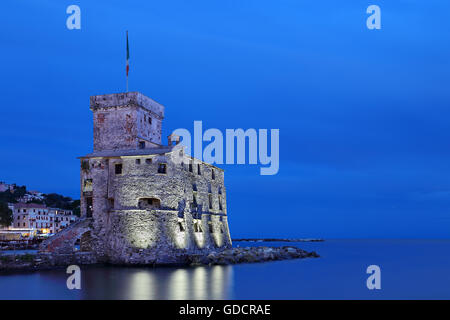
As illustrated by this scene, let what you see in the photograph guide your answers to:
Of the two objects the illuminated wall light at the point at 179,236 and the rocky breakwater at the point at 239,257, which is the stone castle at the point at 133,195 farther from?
the rocky breakwater at the point at 239,257

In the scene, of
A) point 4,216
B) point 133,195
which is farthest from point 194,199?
point 4,216

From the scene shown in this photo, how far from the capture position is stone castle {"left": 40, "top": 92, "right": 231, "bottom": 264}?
4109 centimetres

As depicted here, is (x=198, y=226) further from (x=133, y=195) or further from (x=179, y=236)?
(x=133, y=195)

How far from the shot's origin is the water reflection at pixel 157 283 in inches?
1052

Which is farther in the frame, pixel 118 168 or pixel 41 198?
pixel 41 198

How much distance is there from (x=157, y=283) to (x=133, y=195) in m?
12.6

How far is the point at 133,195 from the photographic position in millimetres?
41750

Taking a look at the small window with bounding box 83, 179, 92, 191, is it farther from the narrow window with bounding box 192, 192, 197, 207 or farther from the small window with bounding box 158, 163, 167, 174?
the narrow window with bounding box 192, 192, 197, 207

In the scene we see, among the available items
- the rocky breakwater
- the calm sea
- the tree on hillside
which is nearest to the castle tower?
the rocky breakwater

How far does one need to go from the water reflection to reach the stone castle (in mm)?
3072

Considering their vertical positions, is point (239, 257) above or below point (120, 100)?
below
